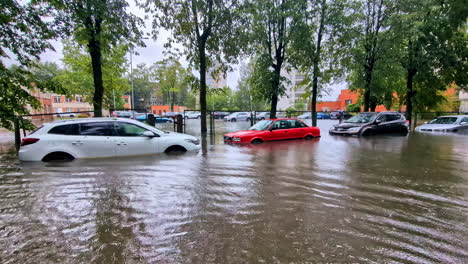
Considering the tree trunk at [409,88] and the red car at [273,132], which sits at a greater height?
the tree trunk at [409,88]

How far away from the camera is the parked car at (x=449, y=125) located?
16000 mm

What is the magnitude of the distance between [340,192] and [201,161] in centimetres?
417

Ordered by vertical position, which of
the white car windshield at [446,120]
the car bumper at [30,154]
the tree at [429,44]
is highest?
the tree at [429,44]

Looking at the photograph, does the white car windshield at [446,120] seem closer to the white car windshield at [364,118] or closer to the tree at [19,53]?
the white car windshield at [364,118]

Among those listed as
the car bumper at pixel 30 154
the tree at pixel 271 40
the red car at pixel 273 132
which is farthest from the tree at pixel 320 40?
the car bumper at pixel 30 154

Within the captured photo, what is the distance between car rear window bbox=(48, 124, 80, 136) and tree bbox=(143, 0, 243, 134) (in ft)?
27.0

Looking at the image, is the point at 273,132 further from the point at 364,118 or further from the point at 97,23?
the point at 97,23

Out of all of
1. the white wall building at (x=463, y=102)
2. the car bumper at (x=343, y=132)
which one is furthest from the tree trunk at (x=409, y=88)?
the white wall building at (x=463, y=102)

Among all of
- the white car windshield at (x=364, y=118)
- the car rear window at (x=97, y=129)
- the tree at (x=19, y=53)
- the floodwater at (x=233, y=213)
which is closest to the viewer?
the floodwater at (x=233, y=213)

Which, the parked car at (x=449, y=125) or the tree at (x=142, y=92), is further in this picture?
the tree at (x=142, y=92)

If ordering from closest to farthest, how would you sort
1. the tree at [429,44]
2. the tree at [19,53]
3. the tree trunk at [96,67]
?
the tree at [19,53]
the tree trunk at [96,67]
the tree at [429,44]

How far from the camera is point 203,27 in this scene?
13.9 metres

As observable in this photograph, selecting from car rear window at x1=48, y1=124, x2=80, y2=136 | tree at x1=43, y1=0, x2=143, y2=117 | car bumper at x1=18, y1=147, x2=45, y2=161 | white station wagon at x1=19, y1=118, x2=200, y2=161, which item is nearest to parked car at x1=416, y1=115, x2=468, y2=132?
white station wagon at x1=19, y1=118, x2=200, y2=161

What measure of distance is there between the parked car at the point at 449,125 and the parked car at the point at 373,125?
11.6 ft
